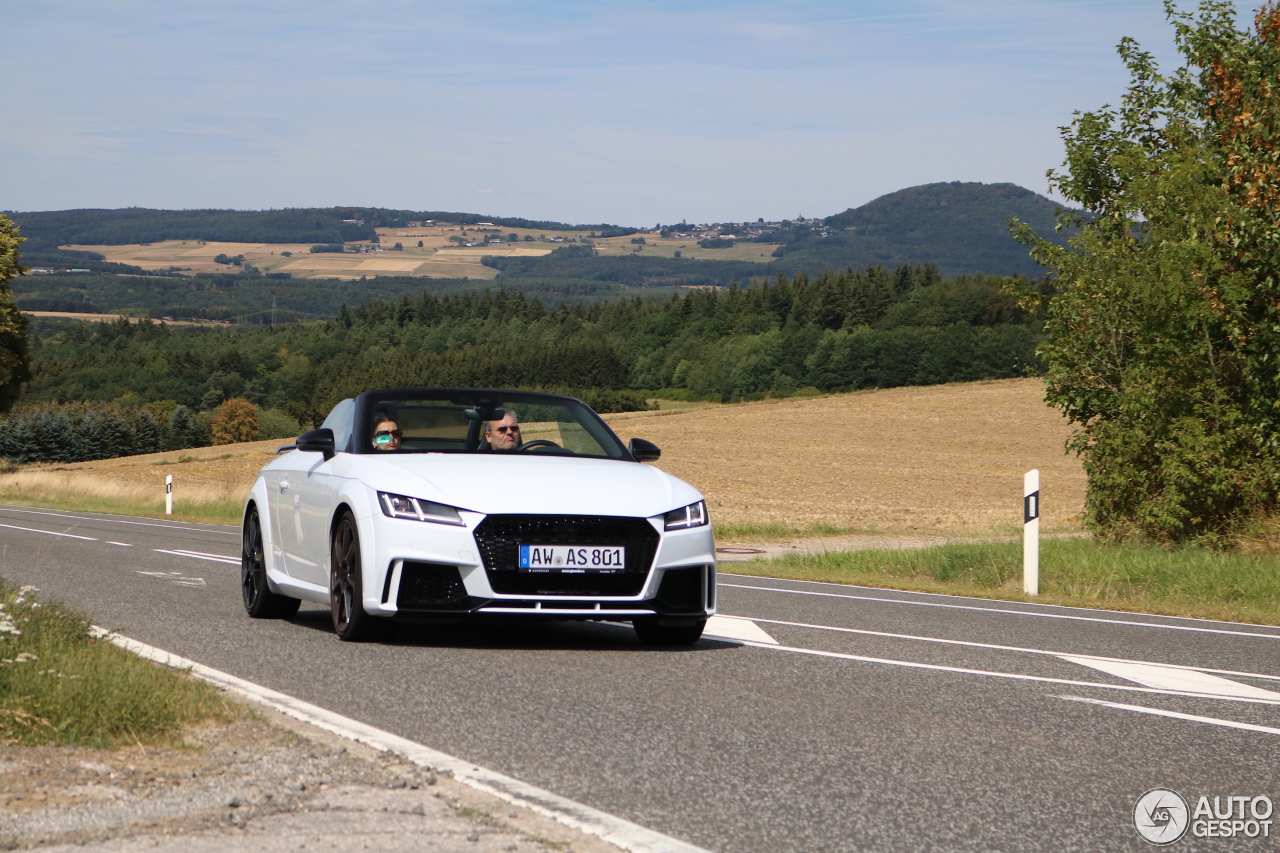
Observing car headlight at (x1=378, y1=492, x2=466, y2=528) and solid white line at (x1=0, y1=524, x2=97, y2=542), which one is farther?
solid white line at (x1=0, y1=524, x2=97, y2=542)

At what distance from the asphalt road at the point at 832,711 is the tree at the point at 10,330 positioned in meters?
55.4

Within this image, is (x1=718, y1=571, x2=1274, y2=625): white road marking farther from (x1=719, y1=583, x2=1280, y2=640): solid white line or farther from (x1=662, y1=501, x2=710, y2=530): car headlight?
(x1=662, y1=501, x2=710, y2=530): car headlight

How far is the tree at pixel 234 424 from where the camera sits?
142 meters

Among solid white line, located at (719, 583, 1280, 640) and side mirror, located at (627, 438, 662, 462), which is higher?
side mirror, located at (627, 438, 662, 462)

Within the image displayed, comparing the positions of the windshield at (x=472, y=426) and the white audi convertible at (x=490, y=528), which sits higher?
the windshield at (x=472, y=426)

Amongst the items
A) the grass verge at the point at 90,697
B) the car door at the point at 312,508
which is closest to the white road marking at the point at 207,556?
the car door at the point at 312,508

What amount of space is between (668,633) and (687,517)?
2.87 feet

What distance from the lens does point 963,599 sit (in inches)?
557

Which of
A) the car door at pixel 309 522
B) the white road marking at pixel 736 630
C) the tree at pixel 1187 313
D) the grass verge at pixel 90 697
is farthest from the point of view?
the tree at pixel 1187 313

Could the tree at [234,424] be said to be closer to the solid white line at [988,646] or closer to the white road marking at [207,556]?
the white road marking at [207,556]

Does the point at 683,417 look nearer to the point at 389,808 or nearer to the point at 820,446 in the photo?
Result: the point at 820,446

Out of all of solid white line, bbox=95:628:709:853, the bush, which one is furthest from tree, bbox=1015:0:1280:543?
the bush

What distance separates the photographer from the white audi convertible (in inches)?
329

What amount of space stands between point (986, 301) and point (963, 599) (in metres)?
123
